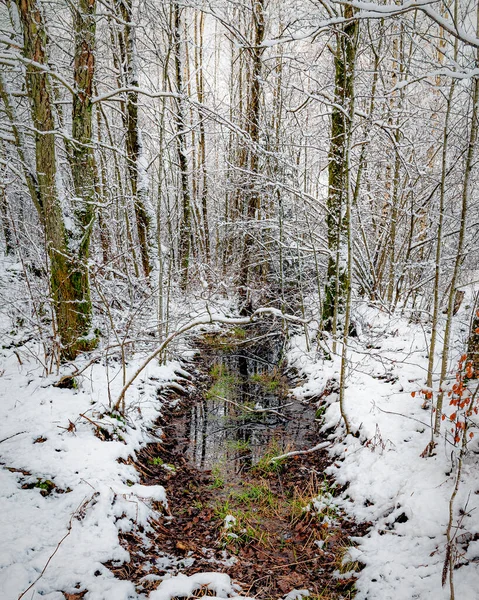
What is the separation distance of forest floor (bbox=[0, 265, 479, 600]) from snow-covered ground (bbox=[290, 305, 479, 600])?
1cm

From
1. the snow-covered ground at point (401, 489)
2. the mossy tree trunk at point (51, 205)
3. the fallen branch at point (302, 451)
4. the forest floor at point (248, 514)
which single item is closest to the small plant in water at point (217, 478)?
the forest floor at point (248, 514)

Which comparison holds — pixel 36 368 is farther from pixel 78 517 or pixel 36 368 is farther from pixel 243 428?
pixel 243 428

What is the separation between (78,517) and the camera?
3291 mm

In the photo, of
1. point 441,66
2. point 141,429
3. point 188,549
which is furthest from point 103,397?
point 441,66

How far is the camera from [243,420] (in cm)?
645

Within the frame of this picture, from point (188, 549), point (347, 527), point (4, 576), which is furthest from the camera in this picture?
point (347, 527)

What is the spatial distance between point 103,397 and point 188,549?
235cm

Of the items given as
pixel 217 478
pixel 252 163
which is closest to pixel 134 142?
pixel 252 163

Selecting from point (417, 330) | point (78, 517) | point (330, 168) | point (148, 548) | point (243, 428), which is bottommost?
point (243, 428)

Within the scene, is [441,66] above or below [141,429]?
above

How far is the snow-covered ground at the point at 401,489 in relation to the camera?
2832 millimetres

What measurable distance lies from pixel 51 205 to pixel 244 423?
450 cm

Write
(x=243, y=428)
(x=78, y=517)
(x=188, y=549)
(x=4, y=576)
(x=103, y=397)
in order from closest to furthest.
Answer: (x=4, y=576) → (x=78, y=517) → (x=188, y=549) → (x=103, y=397) → (x=243, y=428)

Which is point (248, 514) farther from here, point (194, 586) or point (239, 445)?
point (239, 445)
